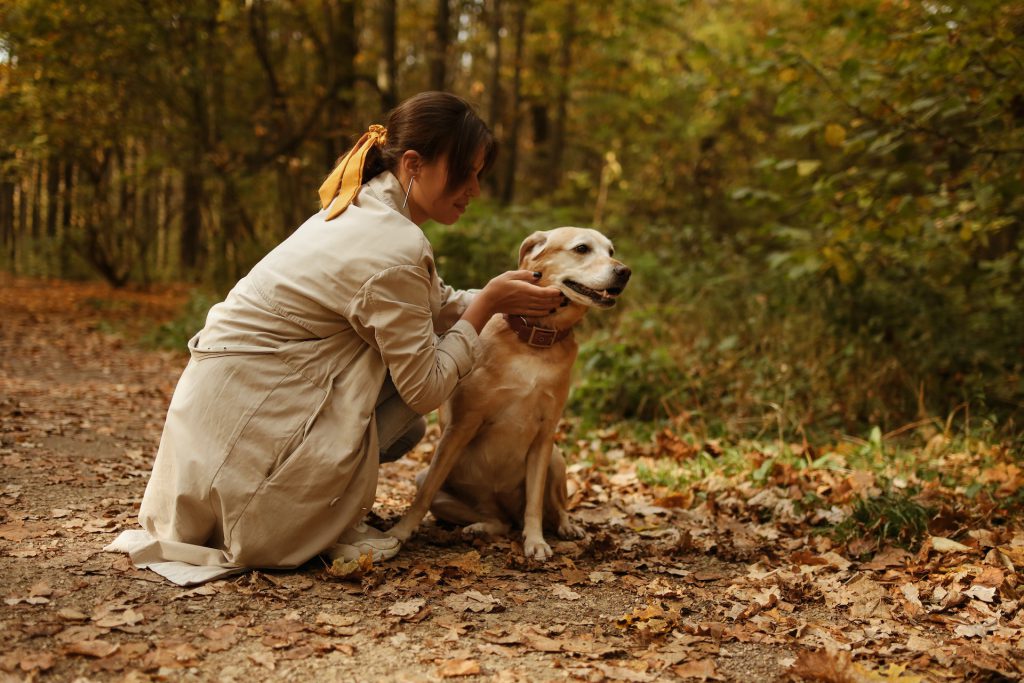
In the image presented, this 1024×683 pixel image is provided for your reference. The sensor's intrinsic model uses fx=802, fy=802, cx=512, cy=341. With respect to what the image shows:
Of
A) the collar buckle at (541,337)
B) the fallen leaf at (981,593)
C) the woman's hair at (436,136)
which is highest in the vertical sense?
the woman's hair at (436,136)

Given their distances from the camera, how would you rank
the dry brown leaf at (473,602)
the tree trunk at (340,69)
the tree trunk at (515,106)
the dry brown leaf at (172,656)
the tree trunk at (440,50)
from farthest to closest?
the tree trunk at (515,106) → the tree trunk at (340,69) → the tree trunk at (440,50) → the dry brown leaf at (473,602) → the dry brown leaf at (172,656)

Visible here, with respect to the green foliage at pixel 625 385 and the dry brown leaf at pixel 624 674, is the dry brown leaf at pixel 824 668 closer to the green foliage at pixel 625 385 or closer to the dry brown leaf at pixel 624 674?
the dry brown leaf at pixel 624 674

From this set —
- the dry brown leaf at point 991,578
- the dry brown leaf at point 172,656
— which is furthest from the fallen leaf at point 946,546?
the dry brown leaf at point 172,656

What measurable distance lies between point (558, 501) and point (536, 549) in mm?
384

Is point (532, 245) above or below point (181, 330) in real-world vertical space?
above

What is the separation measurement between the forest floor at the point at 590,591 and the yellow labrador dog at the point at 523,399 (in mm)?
233

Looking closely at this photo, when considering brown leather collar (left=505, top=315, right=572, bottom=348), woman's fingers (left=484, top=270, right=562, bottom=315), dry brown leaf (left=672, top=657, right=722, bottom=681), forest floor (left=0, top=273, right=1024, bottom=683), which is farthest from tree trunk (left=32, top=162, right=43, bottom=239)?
dry brown leaf (left=672, top=657, right=722, bottom=681)

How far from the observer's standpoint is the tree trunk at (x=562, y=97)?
15539mm

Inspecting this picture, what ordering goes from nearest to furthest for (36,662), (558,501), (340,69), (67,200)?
(36,662), (558,501), (340,69), (67,200)

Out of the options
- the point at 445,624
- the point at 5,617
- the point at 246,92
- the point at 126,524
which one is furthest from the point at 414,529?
the point at 246,92

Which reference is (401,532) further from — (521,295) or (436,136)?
(436,136)

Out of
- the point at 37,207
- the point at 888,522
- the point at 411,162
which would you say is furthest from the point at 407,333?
the point at 37,207

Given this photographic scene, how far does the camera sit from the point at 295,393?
2.89 metres

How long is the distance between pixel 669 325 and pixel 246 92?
480 inches
